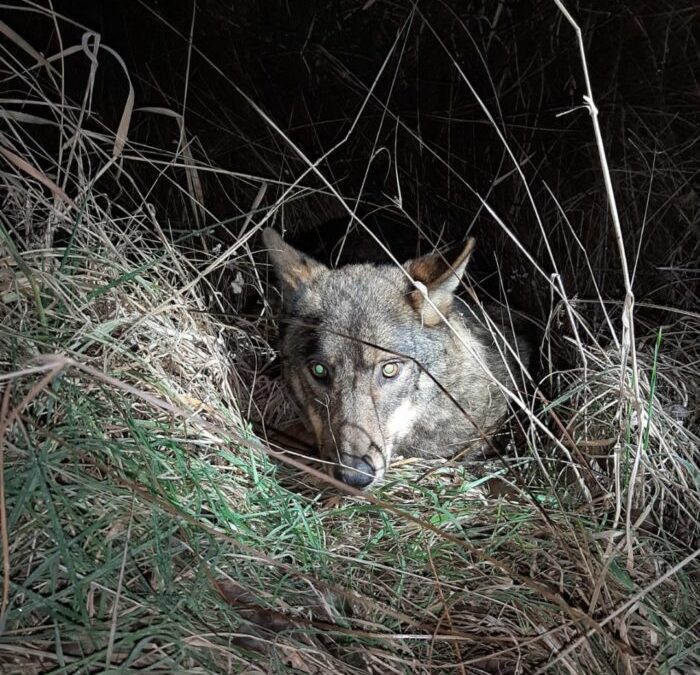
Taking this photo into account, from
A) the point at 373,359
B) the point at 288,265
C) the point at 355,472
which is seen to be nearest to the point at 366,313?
the point at 373,359

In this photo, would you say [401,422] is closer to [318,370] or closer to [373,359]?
[373,359]

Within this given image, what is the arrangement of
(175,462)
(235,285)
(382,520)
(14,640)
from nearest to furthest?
(14,640), (175,462), (382,520), (235,285)

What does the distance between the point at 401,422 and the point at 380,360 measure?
1.25 ft

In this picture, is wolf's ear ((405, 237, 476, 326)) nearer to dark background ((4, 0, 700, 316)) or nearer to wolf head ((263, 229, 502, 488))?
wolf head ((263, 229, 502, 488))

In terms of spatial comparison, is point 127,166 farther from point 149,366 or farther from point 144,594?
point 144,594

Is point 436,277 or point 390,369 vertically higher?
point 436,277

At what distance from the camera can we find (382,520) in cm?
308

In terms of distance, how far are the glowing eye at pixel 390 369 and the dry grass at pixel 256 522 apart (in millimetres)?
540

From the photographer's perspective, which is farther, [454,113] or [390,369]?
[454,113]

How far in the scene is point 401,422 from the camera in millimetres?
3729

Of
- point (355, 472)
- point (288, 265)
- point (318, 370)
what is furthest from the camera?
point (288, 265)

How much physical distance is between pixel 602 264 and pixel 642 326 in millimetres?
729

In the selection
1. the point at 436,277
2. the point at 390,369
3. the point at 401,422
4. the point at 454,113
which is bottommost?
the point at 401,422

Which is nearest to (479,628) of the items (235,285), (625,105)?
A: (235,285)
